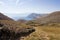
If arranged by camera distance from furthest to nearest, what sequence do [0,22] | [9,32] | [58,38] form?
1. [58,38]
2. [0,22]
3. [9,32]

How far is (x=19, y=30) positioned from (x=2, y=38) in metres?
1.35

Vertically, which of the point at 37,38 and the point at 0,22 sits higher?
the point at 0,22

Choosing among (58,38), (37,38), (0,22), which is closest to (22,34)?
(0,22)

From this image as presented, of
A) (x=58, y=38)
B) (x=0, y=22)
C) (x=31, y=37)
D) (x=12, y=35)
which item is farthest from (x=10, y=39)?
(x=58, y=38)

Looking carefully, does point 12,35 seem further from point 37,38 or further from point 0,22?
point 37,38

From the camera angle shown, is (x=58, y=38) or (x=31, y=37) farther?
(x=58, y=38)

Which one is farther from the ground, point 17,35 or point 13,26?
point 13,26

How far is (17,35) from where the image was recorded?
10.3 meters

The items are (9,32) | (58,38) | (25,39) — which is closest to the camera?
(9,32)

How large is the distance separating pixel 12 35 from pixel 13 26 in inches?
27.0

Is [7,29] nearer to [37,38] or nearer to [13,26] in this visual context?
[13,26]

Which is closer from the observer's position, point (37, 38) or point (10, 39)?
point (10, 39)

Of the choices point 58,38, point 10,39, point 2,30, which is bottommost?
point 58,38

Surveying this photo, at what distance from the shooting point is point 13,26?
412 inches
